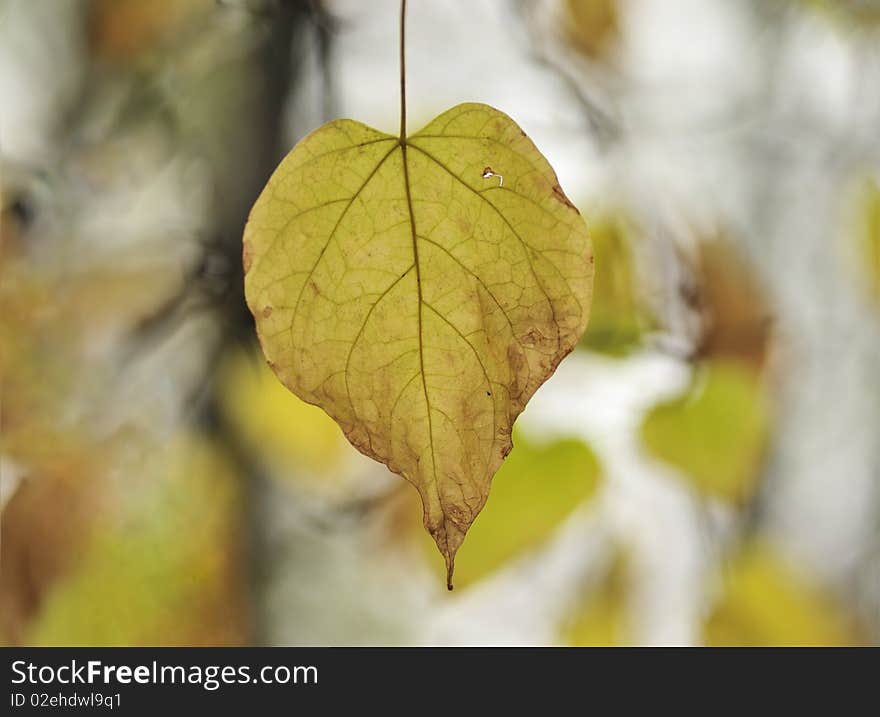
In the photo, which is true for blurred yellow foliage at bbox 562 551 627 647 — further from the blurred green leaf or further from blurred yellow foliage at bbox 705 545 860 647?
the blurred green leaf

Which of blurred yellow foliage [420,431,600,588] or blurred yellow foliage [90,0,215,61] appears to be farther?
blurred yellow foliage [90,0,215,61]

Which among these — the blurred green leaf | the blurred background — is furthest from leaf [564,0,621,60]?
the blurred green leaf

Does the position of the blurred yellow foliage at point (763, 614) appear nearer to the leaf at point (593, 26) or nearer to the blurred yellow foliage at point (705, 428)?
the blurred yellow foliage at point (705, 428)

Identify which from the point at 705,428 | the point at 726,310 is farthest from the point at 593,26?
the point at 705,428

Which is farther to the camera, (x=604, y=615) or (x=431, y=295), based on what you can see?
(x=604, y=615)

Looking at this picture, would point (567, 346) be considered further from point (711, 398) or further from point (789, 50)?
point (789, 50)

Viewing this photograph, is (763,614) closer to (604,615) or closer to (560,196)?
(604,615)
